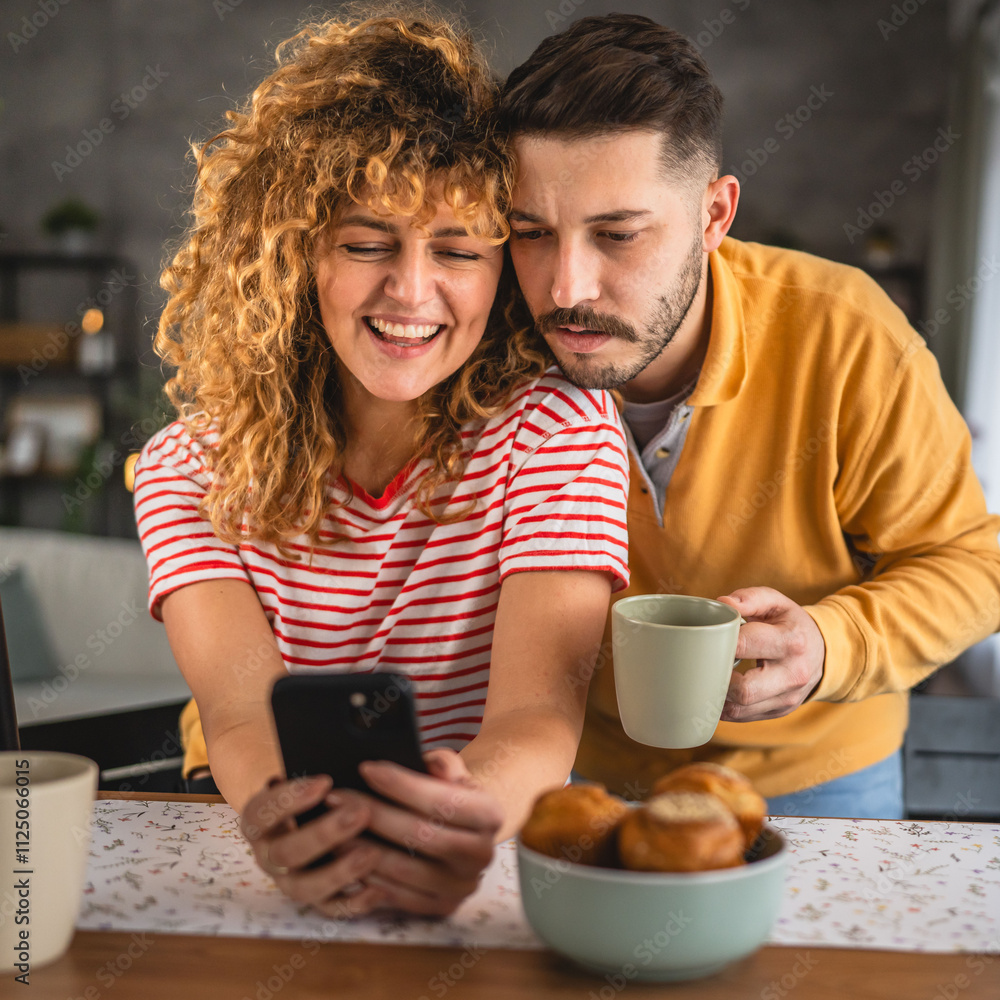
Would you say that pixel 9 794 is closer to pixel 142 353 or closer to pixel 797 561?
pixel 797 561

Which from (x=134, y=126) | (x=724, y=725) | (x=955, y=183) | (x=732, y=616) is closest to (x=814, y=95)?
(x=955, y=183)

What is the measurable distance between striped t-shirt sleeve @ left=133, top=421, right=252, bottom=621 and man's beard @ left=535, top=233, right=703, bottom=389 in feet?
1.50

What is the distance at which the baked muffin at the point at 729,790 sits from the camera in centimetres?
69

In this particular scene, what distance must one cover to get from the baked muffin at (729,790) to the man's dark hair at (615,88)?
2.44ft

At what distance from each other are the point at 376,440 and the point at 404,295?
0.24 metres

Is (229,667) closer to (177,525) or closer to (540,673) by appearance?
(177,525)

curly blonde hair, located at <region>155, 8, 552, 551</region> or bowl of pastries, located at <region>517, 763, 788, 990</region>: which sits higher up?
curly blonde hair, located at <region>155, 8, 552, 551</region>

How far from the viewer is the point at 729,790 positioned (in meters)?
0.70

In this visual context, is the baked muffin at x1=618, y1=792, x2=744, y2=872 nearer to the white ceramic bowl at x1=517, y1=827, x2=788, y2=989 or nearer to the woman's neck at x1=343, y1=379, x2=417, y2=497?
the white ceramic bowl at x1=517, y1=827, x2=788, y2=989

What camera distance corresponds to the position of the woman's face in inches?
44.1

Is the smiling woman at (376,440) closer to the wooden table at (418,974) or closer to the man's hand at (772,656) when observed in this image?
the man's hand at (772,656)

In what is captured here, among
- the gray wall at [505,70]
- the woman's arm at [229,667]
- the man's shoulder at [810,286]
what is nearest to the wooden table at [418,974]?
the woman's arm at [229,667]

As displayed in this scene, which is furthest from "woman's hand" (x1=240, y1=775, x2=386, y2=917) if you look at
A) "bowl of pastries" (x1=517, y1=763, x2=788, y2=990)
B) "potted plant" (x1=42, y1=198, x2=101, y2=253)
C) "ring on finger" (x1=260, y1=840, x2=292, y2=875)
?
"potted plant" (x1=42, y1=198, x2=101, y2=253)

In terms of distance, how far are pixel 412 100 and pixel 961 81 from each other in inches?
164
